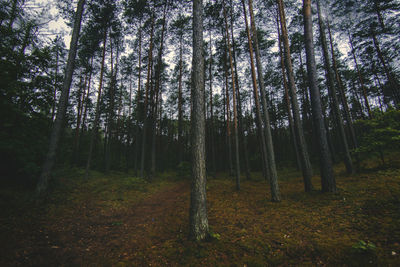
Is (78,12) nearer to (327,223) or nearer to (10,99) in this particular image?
(10,99)

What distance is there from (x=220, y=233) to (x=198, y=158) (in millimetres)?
2226

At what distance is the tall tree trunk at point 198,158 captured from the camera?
3.91 meters

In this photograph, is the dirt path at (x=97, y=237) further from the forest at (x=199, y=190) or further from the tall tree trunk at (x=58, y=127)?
the tall tree trunk at (x=58, y=127)

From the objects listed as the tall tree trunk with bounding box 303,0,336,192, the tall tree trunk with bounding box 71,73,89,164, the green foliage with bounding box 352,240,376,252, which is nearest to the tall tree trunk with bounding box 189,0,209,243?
the green foliage with bounding box 352,240,376,252

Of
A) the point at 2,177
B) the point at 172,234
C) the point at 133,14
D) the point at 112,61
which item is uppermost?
the point at 133,14

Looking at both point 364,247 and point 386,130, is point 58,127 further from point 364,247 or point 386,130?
point 386,130

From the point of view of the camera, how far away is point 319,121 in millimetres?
6449

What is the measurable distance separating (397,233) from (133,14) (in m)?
19.7

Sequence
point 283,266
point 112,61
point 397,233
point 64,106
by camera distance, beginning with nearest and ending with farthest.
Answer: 1. point 283,266
2. point 397,233
3. point 64,106
4. point 112,61

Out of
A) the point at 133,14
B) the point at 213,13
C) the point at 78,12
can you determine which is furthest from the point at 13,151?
the point at 213,13

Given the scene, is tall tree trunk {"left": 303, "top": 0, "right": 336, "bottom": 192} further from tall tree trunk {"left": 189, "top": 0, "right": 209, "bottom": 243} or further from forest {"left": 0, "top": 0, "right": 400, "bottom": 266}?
tall tree trunk {"left": 189, "top": 0, "right": 209, "bottom": 243}

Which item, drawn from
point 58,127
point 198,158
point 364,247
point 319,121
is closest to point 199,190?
point 198,158

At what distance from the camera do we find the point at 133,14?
13.6 metres

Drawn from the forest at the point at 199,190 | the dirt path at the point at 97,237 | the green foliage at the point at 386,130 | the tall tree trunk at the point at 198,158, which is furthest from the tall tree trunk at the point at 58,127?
the green foliage at the point at 386,130
